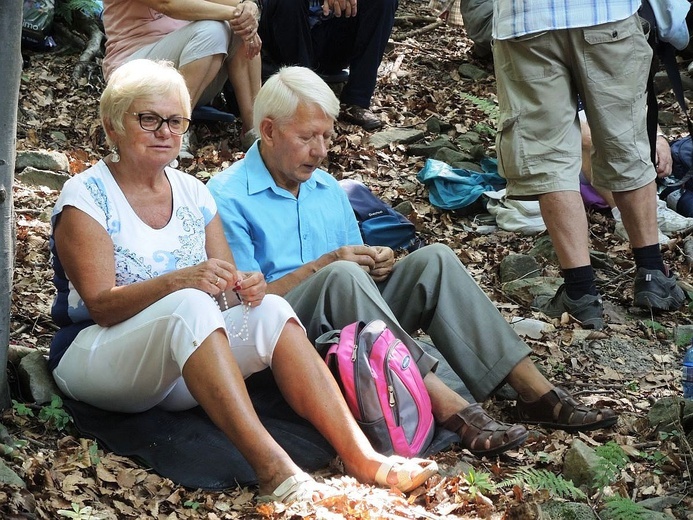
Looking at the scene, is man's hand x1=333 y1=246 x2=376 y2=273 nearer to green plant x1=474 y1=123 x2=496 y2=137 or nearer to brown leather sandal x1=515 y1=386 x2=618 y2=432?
brown leather sandal x1=515 y1=386 x2=618 y2=432

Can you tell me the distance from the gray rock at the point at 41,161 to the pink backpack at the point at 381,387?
3.38 m

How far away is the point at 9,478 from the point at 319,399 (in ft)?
3.58

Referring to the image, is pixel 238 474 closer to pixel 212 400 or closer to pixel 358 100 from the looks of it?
pixel 212 400

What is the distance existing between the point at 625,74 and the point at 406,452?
8.45 feet

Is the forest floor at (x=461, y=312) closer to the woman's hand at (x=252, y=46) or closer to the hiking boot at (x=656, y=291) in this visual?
the hiking boot at (x=656, y=291)

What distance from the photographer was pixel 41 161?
6355mm

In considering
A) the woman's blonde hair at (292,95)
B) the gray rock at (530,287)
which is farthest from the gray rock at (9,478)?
the gray rock at (530,287)

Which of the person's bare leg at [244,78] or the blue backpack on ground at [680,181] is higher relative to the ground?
the person's bare leg at [244,78]

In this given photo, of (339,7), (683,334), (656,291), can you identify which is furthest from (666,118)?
(683,334)

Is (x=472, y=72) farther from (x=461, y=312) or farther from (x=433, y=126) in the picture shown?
(x=461, y=312)

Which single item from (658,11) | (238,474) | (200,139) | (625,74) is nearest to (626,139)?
(625,74)

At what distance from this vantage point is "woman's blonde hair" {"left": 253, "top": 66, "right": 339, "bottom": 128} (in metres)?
4.25

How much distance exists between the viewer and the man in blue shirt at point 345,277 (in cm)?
393

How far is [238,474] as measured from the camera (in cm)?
350
